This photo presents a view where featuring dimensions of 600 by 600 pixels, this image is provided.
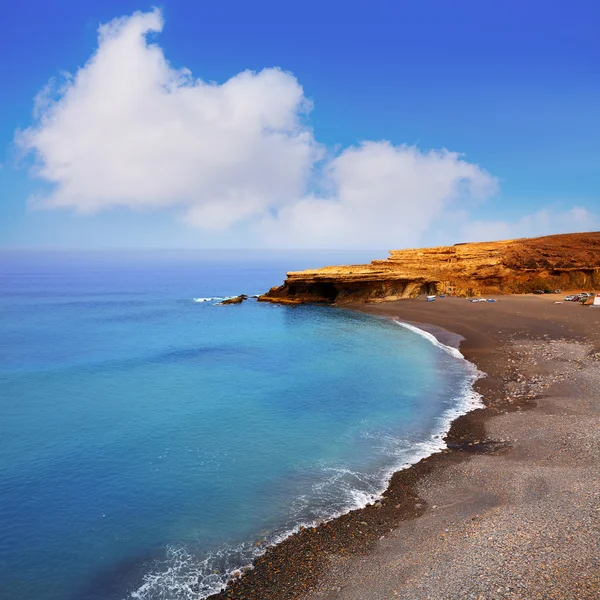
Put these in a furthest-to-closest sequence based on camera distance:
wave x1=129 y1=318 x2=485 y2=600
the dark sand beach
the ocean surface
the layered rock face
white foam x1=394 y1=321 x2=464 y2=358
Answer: the layered rock face → white foam x1=394 y1=321 x2=464 y2=358 → the ocean surface → wave x1=129 y1=318 x2=485 y2=600 → the dark sand beach

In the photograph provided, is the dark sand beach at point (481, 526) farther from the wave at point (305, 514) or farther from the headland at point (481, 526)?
the wave at point (305, 514)

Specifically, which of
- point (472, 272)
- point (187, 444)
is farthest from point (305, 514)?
point (472, 272)

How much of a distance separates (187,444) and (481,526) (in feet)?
51.0

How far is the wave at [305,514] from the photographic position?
14250 millimetres

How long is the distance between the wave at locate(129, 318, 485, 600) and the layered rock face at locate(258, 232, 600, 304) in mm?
49492

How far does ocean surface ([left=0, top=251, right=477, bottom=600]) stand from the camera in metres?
15.8

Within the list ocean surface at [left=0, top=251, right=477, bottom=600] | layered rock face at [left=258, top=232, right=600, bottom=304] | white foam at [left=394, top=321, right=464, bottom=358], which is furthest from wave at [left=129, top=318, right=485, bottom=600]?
layered rock face at [left=258, top=232, right=600, bottom=304]

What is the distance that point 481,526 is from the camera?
15812 mm

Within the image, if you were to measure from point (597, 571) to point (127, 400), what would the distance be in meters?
28.3

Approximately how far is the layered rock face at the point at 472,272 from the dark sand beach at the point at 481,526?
155 feet

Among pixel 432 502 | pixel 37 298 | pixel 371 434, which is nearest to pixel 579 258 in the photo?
pixel 371 434

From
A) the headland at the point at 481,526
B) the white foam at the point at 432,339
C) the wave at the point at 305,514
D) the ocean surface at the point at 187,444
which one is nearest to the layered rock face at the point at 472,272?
the white foam at the point at 432,339

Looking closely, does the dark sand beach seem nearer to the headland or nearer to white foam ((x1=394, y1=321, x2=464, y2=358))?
the headland

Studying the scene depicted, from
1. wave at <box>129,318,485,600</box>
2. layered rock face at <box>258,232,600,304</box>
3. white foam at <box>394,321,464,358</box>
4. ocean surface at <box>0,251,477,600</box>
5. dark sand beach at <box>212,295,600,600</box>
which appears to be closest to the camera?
dark sand beach at <box>212,295,600,600</box>
